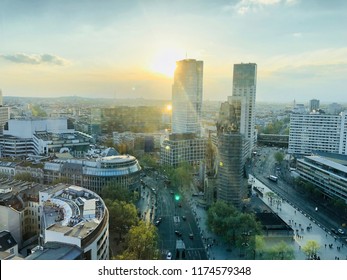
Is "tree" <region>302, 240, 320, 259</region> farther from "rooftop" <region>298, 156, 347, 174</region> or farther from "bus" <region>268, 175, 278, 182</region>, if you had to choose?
"bus" <region>268, 175, 278, 182</region>

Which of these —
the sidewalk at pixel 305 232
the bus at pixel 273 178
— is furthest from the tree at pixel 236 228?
the bus at pixel 273 178

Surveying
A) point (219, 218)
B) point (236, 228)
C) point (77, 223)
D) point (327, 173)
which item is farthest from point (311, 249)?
point (327, 173)

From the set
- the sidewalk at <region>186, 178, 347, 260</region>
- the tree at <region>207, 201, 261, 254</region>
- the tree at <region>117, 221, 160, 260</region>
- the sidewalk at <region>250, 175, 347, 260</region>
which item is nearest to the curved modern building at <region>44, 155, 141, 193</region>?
the sidewalk at <region>186, 178, 347, 260</region>

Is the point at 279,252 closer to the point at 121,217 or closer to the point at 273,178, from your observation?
the point at 121,217

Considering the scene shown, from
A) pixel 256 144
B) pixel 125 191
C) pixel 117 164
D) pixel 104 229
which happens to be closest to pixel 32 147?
pixel 117 164
